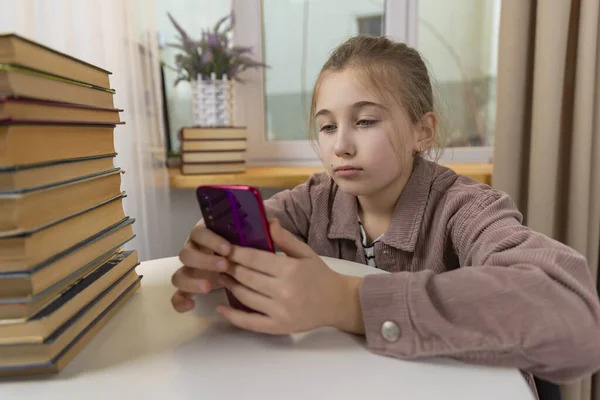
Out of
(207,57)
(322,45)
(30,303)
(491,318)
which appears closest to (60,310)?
(30,303)

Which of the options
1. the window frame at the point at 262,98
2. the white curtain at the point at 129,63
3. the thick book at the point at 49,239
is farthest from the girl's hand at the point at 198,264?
the window frame at the point at 262,98

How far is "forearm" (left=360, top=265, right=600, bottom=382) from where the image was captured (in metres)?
0.40

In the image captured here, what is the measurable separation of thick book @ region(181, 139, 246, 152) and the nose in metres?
0.58

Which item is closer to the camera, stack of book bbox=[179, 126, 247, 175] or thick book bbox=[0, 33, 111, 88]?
thick book bbox=[0, 33, 111, 88]

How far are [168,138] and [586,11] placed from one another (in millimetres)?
1190

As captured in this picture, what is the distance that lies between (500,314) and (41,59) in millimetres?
466

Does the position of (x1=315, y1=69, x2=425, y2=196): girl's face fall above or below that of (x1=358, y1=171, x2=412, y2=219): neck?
above

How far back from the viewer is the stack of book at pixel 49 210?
1.13 ft

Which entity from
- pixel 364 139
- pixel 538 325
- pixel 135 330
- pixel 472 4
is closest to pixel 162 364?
pixel 135 330

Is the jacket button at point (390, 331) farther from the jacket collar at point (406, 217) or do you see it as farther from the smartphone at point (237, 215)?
the jacket collar at point (406, 217)

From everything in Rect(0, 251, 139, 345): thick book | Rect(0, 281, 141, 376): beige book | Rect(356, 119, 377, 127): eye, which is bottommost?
Rect(0, 281, 141, 376): beige book

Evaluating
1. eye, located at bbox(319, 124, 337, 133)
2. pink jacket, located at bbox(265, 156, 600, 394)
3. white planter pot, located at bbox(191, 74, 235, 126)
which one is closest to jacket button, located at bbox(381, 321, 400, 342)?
pink jacket, located at bbox(265, 156, 600, 394)

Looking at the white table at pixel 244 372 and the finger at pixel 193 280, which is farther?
the finger at pixel 193 280

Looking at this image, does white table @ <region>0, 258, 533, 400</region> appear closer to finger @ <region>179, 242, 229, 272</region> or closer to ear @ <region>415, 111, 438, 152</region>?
finger @ <region>179, 242, 229, 272</region>
